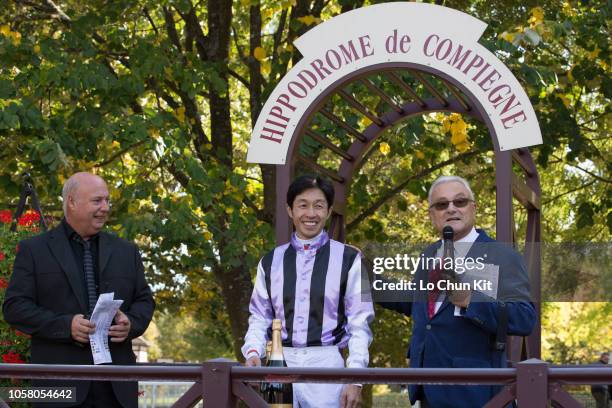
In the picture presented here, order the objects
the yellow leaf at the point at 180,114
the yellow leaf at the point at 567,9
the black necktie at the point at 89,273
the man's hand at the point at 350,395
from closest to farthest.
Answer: the man's hand at the point at 350,395, the black necktie at the point at 89,273, the yellow leaf at the point at 180,114, the yellow leaf at the point at 567,9

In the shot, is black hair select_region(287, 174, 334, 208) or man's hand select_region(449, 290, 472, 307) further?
black hair select_region(287, 174, 334, 208)

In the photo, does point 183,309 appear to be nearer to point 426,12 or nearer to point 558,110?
point 558,110

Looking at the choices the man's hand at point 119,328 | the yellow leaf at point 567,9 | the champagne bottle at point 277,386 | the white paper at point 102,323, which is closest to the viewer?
the champagne bottle at point 277,386

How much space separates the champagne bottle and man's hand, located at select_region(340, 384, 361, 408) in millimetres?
275

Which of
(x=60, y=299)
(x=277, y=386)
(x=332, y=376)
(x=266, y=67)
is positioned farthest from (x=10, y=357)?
(x=266, y=67)

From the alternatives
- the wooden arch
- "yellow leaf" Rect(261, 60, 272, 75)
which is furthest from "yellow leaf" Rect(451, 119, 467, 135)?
"yellow leaf" Rect(261, 60, 272, 75)

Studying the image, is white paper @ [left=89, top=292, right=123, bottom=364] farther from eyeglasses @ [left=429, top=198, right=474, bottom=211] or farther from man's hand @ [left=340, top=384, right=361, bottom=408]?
eyeglasses @ [left=429, top=198, right=474, bottom=211]

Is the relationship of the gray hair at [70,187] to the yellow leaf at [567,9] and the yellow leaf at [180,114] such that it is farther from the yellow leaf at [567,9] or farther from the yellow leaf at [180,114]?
the yellow leaf at [567,9]

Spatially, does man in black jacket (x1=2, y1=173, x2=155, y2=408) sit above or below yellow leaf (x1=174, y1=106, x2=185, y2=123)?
below

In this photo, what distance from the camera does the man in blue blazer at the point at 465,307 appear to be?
16.4ft

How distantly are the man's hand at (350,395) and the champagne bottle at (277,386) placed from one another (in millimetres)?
275

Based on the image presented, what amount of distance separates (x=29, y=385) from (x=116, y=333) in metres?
0.83

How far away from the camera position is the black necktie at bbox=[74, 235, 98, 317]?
5891 mm

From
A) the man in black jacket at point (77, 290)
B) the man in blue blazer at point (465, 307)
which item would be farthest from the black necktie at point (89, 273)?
the man in blue blazer at point (465, 307)
